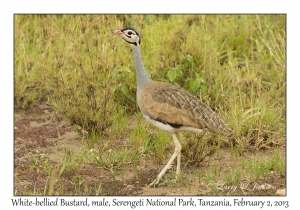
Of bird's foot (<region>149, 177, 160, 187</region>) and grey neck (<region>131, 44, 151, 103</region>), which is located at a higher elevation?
grey neck (<region>131, 44, 151, 103</region>)

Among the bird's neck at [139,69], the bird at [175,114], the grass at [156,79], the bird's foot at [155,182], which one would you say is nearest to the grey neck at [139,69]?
the bird's neck at [139,69]

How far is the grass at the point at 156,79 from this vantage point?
23.3 ft

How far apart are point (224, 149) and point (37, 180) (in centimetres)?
225

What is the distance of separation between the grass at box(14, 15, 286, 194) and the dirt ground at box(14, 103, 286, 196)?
0.08 meters

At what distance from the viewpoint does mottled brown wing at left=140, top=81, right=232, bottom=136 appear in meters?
6.43

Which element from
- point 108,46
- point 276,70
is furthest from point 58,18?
point 276,70

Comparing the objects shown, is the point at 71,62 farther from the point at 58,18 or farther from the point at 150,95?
the point at 58,18

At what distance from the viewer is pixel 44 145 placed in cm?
758

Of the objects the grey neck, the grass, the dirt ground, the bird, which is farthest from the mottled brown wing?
the dirt ground

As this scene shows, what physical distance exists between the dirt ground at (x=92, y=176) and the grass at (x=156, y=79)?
0.08m

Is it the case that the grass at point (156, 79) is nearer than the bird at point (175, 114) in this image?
No

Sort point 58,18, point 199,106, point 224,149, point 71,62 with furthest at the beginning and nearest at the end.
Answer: point 58,18, point 71,62, point 224,149, point 199,106

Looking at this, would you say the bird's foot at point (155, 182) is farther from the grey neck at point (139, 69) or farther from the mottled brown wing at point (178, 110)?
the grey neck at point (139, 69)

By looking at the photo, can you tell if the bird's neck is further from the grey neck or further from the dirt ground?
the dirt ground
